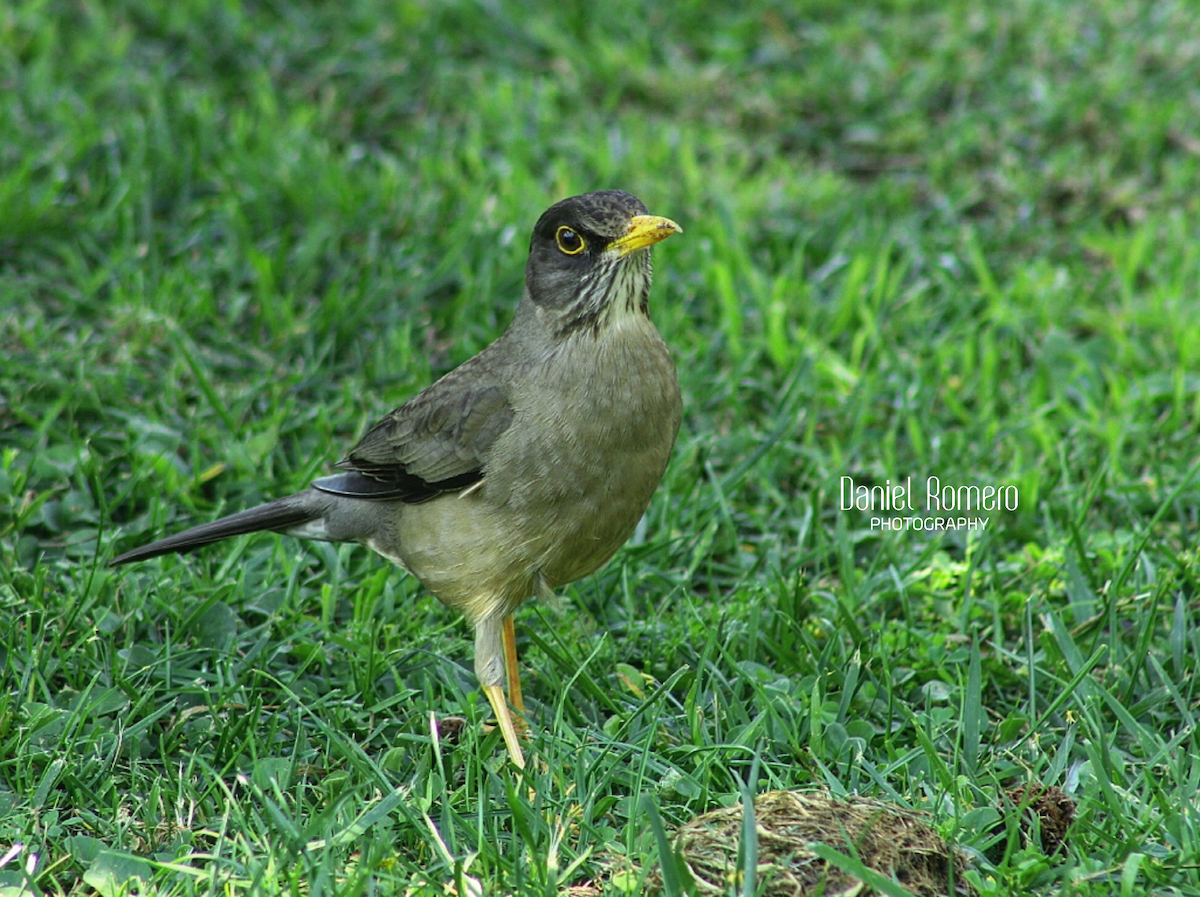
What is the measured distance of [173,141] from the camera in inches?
312

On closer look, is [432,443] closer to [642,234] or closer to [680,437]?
[642,234]

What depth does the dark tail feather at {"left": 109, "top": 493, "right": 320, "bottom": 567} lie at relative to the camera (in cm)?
497

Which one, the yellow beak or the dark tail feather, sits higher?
the yellow beak

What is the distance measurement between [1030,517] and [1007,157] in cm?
347

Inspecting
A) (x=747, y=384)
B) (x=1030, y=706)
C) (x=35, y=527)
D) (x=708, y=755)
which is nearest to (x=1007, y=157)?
(x=747, y=384)

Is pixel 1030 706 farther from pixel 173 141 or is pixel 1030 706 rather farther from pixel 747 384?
pixel 173 141

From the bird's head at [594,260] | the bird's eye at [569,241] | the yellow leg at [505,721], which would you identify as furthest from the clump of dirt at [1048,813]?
the bird's eye at [569,241]

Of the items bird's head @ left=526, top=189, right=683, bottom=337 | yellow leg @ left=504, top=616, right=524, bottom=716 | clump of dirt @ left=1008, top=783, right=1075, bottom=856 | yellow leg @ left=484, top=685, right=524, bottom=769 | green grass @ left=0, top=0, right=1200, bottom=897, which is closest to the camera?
clump of dirt @ left=1008, top=783, right=1075, bottom=856

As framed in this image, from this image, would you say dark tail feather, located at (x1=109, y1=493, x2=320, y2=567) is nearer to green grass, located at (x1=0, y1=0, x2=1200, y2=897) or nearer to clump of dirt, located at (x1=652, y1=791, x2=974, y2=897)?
green grass, located at (x1=0, y1=0, x2=1200, y2=897)

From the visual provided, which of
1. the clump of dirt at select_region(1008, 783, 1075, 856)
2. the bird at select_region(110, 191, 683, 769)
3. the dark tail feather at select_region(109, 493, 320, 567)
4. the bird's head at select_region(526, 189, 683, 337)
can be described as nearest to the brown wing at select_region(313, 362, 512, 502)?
the bird at select_region(110, 191, 683, 769)

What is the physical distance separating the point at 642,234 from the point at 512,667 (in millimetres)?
1649

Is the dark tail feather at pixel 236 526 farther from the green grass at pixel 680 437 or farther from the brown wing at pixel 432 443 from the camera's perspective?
the green grass at pixel 680 437

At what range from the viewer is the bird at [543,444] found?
15.1 feet

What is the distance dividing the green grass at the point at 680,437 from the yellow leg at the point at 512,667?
4.8 inches
